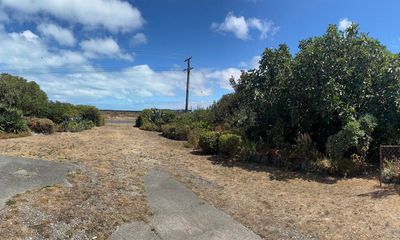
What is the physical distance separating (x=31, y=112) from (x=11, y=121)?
20.7 ft

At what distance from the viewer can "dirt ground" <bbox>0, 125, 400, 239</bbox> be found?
21.5 feet

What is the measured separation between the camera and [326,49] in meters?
12.7

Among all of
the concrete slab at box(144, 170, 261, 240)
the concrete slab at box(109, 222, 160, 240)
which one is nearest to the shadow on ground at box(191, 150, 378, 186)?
the concrete slab at box(144, 170, 261, 240)

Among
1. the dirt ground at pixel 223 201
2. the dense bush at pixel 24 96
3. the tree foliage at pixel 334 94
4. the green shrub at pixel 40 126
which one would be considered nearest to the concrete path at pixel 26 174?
the dirt ground at pixel 223 201

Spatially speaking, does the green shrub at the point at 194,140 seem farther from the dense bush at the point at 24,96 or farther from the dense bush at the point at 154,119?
the dense bush at the point at 24,96

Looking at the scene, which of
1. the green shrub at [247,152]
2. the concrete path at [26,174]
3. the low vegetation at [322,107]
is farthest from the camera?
the green shrub at [247,152]

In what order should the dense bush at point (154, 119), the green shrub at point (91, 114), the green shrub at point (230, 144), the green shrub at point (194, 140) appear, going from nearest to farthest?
1. the green shrub at point (230, 144)
2. the green shrub at point (194, 140)
3. the dense bush at point (154, 119)
4. the green shrub at point (91, 114)

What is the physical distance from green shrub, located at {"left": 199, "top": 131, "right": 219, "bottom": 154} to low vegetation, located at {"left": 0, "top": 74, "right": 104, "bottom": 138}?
9.27 meters

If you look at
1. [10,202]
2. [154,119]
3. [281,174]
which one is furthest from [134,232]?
[154,119]

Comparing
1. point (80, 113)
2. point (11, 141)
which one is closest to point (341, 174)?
point (11, 141)

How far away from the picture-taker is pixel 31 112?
25.1 metres

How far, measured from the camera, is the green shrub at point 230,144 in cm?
1373

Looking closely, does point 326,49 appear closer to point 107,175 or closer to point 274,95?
point 274,95

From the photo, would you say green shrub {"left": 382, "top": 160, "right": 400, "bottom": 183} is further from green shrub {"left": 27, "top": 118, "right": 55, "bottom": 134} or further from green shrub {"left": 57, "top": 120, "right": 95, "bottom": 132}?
green shrub {"left": 57, "top": 120, "right": 95, "bottom": 132}
